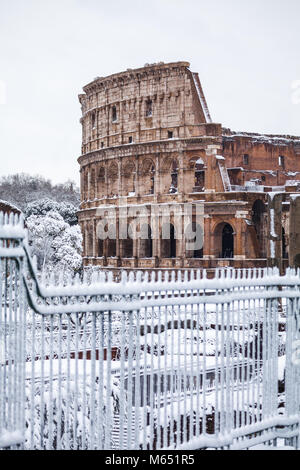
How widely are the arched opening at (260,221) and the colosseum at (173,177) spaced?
0.05m

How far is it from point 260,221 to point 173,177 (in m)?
6.88

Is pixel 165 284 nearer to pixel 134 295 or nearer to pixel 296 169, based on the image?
pixel 134 295

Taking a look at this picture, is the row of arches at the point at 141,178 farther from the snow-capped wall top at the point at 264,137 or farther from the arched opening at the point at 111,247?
the arched opening at the point at 111,247

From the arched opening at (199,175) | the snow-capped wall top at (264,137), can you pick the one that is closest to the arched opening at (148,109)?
the arched opening at (199,175)

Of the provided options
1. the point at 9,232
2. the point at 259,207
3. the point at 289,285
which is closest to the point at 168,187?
the point at 259,207

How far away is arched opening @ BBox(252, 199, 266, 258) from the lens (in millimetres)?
32625

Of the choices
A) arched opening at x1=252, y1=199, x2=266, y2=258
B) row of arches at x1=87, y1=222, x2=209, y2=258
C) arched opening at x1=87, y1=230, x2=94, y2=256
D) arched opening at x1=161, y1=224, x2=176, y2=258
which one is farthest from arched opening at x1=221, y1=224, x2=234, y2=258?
arched opening at x1=87, y1=230, x2=94, y2=256

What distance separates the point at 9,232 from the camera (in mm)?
4168

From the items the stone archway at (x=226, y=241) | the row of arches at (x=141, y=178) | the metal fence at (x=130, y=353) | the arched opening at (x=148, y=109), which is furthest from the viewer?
the arched opening at (x=148, y=109)

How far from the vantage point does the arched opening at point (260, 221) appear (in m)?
32.6

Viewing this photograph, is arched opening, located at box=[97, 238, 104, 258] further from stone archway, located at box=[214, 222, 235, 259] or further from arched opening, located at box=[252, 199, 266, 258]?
arched opening, located at box=[252, 199, 266, 258]

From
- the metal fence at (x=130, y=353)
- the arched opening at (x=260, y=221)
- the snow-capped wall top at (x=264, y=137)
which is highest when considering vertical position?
the snow-capped wall top at (x=264, y=137)

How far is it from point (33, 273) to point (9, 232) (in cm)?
38
